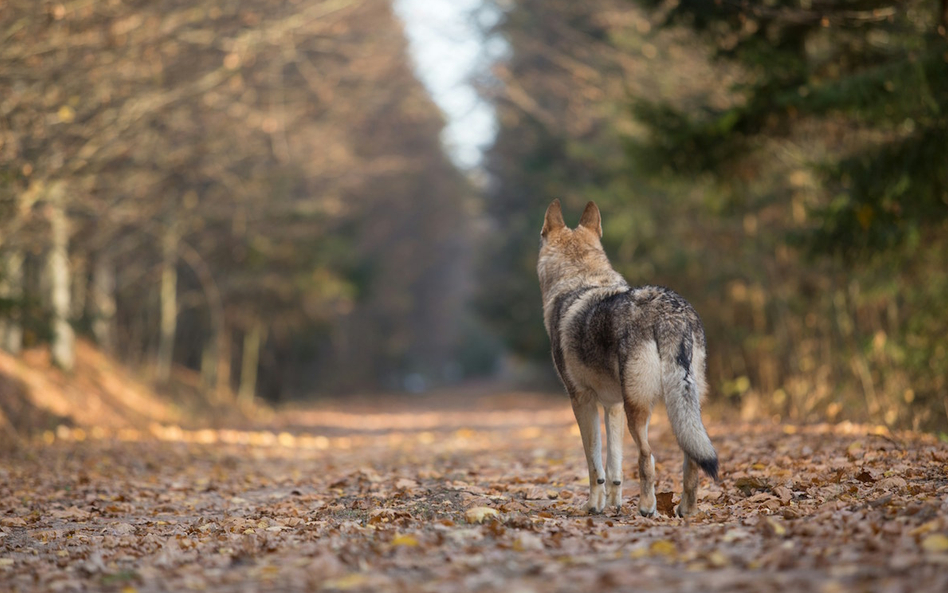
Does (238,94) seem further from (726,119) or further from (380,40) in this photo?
(726,119)

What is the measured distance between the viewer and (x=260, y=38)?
1393 cm

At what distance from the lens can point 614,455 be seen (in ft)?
22.4

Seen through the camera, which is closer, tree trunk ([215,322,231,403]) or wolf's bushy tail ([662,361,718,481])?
wolf's bushy tail ([662,361,718,481])

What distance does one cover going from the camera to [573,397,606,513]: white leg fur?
269 inches

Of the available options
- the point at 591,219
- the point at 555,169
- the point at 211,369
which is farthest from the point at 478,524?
the point at 555,169

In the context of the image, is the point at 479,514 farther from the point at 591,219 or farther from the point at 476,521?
the point at 591,219

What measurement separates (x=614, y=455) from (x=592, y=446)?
0.19m

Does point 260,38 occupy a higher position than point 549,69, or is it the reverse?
point 549,69

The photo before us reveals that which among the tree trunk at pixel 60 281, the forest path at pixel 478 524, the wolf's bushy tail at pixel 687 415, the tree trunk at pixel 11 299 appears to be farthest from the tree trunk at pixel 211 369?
the wolf's bushy tail at pixel 687 415

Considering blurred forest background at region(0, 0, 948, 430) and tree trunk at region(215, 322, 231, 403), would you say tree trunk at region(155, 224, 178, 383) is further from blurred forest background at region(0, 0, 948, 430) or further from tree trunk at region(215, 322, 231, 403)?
tree trunk at region(215, 322, 231, 403)

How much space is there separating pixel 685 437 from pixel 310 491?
4.61 meters

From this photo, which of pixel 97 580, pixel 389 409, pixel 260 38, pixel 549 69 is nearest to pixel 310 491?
pixel 97 580

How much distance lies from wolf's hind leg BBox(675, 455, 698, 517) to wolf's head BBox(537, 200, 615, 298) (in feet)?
6.39

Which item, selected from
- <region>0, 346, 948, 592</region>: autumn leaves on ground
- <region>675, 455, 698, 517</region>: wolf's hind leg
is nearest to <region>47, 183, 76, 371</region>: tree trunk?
<region>0, 346, 948, 592</region>: autumn leaves on ground
